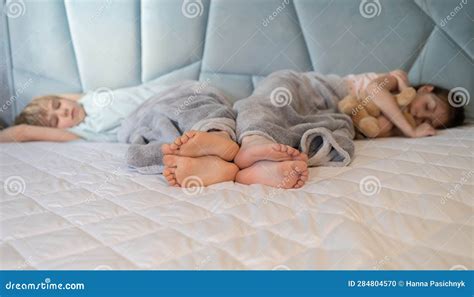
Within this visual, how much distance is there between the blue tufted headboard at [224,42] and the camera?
1434 mm

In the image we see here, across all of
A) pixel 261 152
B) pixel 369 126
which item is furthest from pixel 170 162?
pixel 369 126

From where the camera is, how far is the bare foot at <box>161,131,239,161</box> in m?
0.85

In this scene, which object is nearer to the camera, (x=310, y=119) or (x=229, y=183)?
(x=229, y=183)

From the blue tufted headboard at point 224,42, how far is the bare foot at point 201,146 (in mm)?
638

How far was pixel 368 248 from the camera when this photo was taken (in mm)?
584

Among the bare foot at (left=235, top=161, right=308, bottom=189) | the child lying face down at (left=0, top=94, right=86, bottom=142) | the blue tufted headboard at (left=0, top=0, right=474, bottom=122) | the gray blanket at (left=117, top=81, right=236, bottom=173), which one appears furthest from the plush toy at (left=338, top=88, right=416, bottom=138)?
the child lying face down at (left=0, top=94, right=86, bottom=142)

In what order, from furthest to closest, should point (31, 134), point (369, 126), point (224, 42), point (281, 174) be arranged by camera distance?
point (224, 42)
point (31, 134)
point (369, 126)
point (281, 174)

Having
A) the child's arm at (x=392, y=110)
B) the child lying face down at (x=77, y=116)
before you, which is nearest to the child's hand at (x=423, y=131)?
the child's arm at (x=392, y=110)

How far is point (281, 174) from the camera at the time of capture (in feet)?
2.70

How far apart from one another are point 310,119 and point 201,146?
35 centimetres

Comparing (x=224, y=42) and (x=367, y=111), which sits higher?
(x=224, y=42)

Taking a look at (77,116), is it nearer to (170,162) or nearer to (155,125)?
(155,125)
